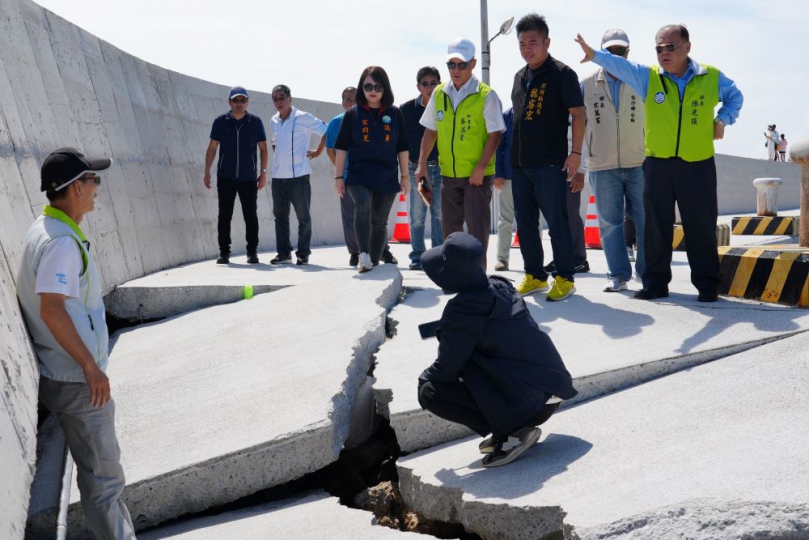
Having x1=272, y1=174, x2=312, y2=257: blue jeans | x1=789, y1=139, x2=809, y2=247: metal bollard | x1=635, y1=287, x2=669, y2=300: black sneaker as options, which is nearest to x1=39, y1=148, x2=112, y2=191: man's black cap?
x1=635, y1=287, x2=669, y2=300: black sneaker

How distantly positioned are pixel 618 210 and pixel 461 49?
1693 millimetres

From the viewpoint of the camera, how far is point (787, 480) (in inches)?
123

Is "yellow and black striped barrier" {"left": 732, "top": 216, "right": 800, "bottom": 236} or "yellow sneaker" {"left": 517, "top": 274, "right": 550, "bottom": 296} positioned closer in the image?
"yellow sneaker" {"left": 517, "top": 274, "right": 550, "bottom": 296}

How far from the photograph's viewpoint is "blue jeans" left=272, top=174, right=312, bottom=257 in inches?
360

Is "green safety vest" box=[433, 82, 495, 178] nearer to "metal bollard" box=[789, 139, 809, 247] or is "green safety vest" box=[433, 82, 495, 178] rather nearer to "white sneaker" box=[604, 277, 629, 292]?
"white sneaker" box=[604, 277, 629, 292]

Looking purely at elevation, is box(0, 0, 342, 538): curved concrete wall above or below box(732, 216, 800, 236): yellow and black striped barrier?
above

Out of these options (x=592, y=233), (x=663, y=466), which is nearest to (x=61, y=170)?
(x=663, y=466)

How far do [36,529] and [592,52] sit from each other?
4198 millimetres

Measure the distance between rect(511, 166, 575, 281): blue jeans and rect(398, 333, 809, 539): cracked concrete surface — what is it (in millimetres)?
1823

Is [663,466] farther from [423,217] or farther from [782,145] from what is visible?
[782,145]

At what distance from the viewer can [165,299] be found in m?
7.29

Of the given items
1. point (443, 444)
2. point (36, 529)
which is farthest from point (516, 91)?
point (36, 529)

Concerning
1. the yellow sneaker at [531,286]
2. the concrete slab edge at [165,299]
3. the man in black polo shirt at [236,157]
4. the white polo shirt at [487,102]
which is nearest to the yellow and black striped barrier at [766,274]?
the yellow sneaker at [531,286]

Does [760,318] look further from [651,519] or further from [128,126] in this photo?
[128,126]
